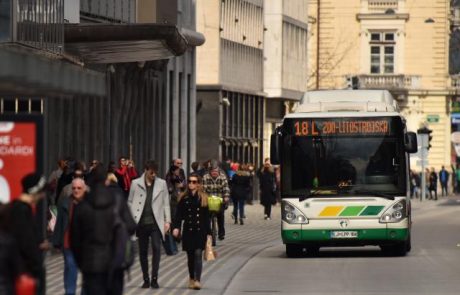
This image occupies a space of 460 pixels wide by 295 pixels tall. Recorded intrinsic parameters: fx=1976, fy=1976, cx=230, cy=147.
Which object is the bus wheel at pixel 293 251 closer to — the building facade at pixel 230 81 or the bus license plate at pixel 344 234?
the bus license plate at pixel 344 234

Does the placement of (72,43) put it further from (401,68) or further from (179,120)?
(401,68)

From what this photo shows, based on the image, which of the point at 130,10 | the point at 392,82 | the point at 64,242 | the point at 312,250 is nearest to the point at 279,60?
the point at 392,82

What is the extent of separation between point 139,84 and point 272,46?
35.2m

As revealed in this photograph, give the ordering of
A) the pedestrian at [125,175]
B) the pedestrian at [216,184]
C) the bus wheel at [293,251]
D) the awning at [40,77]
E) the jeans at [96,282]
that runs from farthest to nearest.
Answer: the pedestrian at [216,184] → the pedestrian at [125,175] → the bus wheel at [293,251] → the jeans at [96,282] → the awning at [40,77]

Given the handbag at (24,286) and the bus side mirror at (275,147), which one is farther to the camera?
the bus side mirror at (275,147)

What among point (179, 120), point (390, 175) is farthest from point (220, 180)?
point (179, 120)

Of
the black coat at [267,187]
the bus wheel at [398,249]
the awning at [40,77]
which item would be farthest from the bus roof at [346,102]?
the black coat at [267,187]

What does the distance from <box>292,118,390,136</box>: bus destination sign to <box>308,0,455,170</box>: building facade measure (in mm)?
70772

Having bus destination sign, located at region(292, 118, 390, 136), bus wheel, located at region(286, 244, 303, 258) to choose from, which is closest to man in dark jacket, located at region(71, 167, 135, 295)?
bus destination sign, located at region(292, 118, 390, 136)

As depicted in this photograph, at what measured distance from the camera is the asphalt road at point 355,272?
2620cm

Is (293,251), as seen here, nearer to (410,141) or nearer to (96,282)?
(410,141)

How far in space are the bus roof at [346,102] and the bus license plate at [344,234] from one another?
2.31m

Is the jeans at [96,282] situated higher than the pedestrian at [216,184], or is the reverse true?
the pedestrian at [216,184]

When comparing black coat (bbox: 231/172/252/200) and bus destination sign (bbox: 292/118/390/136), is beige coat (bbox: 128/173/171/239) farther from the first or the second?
black coat (bbox: 231/172/252/200)
